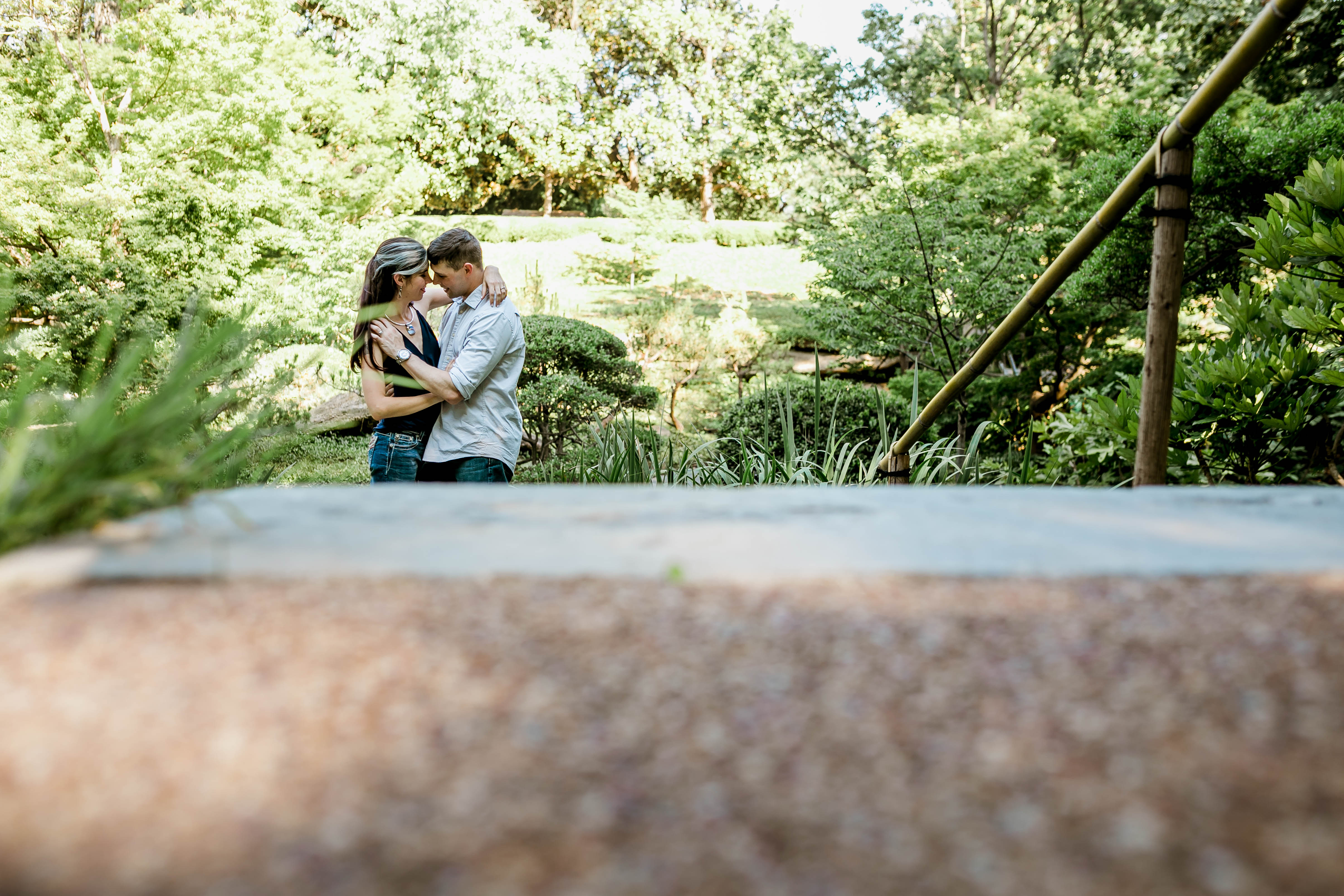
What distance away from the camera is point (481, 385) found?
10.0 ft

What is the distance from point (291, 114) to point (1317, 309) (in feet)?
36.9

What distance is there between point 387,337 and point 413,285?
230 mm

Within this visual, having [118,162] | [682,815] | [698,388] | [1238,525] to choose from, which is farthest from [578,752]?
[118,162]

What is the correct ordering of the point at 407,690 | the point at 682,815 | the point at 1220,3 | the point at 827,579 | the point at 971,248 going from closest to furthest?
the point at 682,815 < the point at 407,690 < the point at 827,579 < the point at 971,248 < the point at 1220,3

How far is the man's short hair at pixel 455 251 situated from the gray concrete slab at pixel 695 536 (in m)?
1.73

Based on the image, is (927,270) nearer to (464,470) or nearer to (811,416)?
(811,416)

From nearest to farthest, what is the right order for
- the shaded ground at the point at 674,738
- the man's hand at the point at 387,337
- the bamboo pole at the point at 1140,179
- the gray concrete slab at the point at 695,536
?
the shaded ground at the point at 674,738
the gray concrete slab at the point at 695,536
the bamboo pole at the point at 1140,179
the man's hand at the point at 387,337

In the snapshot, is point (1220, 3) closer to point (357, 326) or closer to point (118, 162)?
point (357, 326)

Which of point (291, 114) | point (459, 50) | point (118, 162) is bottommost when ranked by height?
point (118, 162)

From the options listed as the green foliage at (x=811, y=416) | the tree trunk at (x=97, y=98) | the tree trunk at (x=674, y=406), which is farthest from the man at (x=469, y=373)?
the tree trunk at (x=97, y=98)

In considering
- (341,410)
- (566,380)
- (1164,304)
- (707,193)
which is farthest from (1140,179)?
(707,193)

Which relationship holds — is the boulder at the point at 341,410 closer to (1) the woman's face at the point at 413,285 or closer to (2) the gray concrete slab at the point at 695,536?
(1) the woman's face at the point at 413,285

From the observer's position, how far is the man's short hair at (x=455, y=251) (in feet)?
10.2

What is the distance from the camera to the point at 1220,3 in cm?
862
